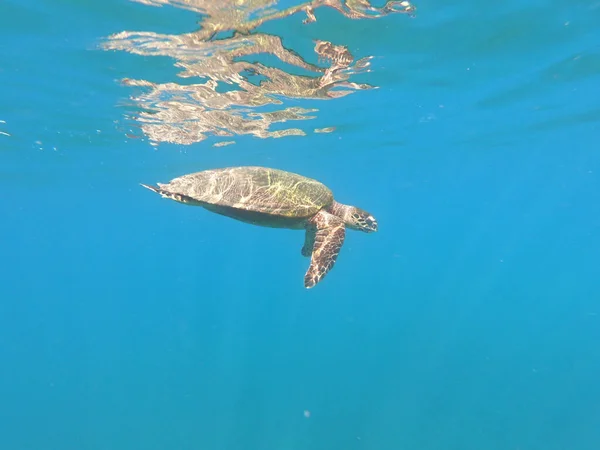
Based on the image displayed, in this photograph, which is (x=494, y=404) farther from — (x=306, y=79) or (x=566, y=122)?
(x=306, y=79)

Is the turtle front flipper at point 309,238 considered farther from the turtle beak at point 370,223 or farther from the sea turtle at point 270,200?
the turtle beak at point 370,223

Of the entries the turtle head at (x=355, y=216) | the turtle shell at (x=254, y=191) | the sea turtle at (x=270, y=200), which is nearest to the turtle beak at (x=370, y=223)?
the turtle head at (x=355, y=216)

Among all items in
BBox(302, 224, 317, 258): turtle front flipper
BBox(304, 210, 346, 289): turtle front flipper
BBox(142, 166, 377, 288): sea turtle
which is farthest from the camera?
BBox(302, 224, 317, 258): turtle front flipper

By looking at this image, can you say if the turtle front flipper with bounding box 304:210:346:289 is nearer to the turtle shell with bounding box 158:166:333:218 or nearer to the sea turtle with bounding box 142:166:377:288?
the sea turtle with bounding box 142:166:377:288

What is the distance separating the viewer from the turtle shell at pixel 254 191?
6.38m

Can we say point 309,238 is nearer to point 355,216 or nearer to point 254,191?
point 355,216

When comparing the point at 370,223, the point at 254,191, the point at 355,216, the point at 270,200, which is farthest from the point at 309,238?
the point at 254,191

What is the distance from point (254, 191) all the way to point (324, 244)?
1.61m

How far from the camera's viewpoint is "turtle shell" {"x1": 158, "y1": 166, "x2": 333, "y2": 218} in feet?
20.9

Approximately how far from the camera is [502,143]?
91.2 feet

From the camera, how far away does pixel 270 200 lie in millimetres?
6613

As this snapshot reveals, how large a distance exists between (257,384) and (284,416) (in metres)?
6.47

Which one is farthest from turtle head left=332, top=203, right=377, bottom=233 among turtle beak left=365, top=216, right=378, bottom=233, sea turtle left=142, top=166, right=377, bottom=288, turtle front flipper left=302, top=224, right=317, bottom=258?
turtle front flipper left=302, top=224, right=317, bottom=258

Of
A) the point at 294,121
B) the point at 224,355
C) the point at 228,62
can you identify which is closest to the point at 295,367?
the point at 224,355
